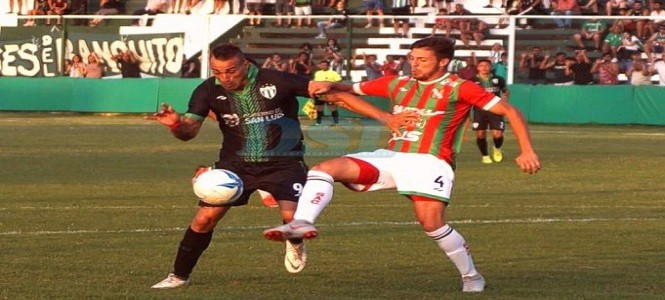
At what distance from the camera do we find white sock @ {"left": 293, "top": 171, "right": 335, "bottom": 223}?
9.01 m

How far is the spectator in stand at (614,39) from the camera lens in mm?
36688

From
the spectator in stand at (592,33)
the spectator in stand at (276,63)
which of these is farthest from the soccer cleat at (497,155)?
the spectator in stand at (276,63)

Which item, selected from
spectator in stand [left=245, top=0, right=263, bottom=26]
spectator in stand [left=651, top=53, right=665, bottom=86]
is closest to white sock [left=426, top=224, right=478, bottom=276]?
spectator in stand [left=651, top=53, right=665, bottom=86]

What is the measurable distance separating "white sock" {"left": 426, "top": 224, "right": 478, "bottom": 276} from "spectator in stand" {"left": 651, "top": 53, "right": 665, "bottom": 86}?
26.6 m

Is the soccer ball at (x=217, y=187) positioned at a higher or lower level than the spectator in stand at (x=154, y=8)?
higher

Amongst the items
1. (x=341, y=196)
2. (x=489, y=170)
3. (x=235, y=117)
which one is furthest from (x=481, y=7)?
(x=235, y=117)

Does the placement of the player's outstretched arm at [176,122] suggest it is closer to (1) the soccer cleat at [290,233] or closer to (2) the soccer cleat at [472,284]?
(1) the soccer cleat at [290,233]

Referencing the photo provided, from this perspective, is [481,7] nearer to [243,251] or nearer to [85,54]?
[85,54]

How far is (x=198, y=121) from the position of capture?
1009 cm

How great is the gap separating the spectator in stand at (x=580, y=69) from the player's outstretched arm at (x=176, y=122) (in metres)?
27.0

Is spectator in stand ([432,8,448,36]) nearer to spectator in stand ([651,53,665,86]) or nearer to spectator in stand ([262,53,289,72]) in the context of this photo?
spectator in stand ([262,53,289,72])

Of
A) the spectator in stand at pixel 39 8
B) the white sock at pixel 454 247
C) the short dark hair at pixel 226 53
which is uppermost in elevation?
the short dark hair at pixel 226 53

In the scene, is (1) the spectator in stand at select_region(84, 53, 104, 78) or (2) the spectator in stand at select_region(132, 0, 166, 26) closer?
(1) the spectator in stand at select_region(84, 53, 104, 78)

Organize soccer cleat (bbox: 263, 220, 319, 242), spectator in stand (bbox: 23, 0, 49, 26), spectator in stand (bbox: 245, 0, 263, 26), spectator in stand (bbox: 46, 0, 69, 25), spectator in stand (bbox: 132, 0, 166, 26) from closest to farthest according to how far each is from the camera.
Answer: soccer cleat (bbox: 263, 220, 319, 242) < spectator in stand (bbox: 245, 0, 263, 26) < spectator in stand (bbox: 132, 0, 166, 26) < spectator in stand (bbox: 23, 0, 49, 26) < spectator in stand (bbox: 46, 0, 69, 25)
